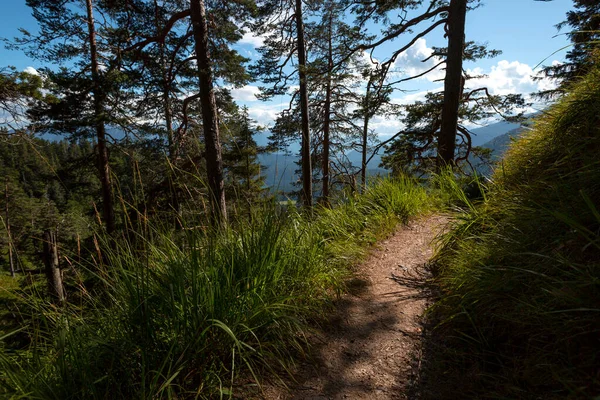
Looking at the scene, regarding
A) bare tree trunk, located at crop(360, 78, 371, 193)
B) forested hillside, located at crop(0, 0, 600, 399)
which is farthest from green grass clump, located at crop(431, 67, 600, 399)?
bare tree trunk, located at crop(360, 78, 371, 193)

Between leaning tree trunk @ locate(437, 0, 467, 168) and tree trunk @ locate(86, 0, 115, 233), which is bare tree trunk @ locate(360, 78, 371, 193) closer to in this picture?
leaning tree trunk @ locate(437, 0, 467, 168)

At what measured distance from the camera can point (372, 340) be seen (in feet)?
6.16

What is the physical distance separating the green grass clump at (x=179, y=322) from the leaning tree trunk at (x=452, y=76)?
182 inches

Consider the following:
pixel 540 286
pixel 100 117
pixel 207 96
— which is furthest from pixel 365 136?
pixel 540 286

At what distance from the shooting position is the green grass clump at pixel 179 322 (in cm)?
121

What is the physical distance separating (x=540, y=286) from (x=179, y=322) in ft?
5.77

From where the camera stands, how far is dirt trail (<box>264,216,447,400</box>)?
1486mm

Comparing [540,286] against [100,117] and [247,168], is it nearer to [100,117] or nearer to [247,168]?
[247,168]

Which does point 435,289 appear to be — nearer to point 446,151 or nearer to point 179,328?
point 179,328

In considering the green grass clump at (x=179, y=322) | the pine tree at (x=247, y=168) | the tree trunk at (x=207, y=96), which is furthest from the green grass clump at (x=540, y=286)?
the tree trunk at (x=207, y=96)

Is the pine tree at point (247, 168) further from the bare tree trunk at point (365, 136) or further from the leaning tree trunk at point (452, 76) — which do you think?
the leaning tree trunk at point (452, 76)

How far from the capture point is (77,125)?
799 cm

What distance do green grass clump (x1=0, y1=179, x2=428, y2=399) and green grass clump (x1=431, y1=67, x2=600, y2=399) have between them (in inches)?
37.6

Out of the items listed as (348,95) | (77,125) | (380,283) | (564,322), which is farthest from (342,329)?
(348,95)
